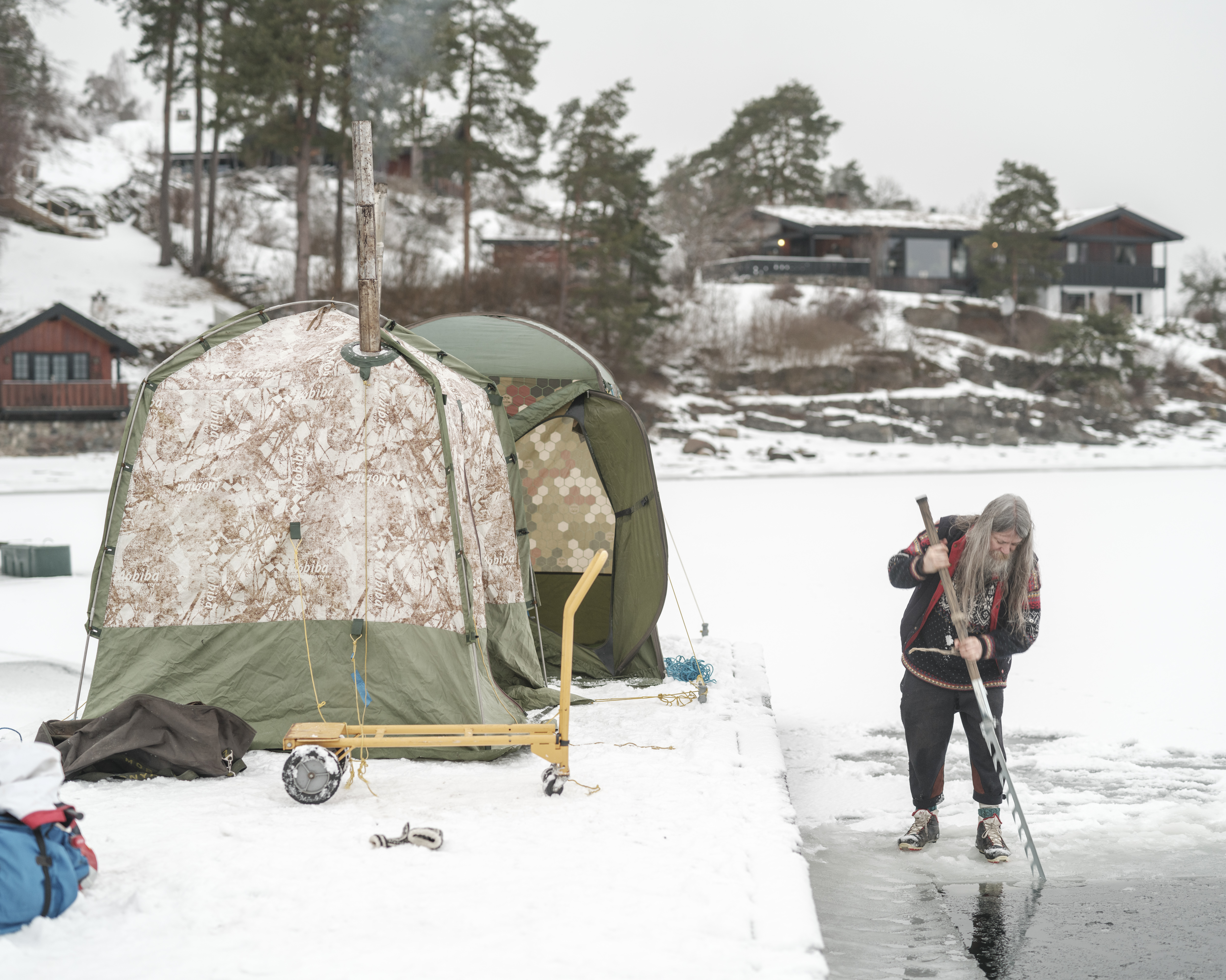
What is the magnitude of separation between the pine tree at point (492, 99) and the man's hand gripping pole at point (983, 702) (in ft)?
95.4

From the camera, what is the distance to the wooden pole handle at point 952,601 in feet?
14.4

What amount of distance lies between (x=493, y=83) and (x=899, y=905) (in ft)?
104

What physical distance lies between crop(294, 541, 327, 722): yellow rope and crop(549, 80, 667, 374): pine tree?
26322 millimetres

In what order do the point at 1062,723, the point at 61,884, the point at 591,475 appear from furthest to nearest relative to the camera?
1. the point at 591,475
2. the point at 1062,723
3. the point at 61,884

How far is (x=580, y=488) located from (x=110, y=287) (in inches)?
1176

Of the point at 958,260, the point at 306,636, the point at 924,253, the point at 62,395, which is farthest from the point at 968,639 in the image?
the point at 958,260

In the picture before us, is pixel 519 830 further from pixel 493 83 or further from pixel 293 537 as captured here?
pixel 493 83

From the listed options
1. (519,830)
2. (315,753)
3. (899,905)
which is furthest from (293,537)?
(899,905)

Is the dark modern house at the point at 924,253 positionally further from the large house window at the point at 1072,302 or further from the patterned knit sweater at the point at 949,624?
the patterned knit sweater at the point at 949,624


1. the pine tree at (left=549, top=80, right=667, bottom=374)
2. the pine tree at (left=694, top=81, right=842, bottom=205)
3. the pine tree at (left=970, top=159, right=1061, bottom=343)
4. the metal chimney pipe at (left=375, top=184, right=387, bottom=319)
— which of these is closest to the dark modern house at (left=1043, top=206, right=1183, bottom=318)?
the pine tree at (left=970, top=159, right=1061, bottom=343)

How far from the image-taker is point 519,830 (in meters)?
4.46

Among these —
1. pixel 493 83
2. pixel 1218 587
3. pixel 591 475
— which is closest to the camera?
pixel 591 475

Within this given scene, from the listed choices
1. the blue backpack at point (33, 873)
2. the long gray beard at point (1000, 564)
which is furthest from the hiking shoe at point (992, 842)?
the blue backpack at point (33, 873)

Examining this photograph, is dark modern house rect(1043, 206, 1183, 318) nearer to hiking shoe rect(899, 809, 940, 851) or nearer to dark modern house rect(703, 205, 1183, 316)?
dark modern house rect(703, 205, 1183, 316)
